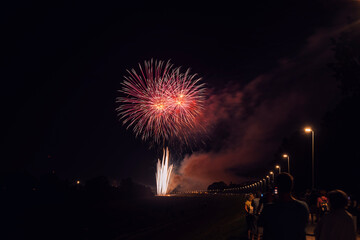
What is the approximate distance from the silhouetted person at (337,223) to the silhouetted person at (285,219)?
1.17 meters

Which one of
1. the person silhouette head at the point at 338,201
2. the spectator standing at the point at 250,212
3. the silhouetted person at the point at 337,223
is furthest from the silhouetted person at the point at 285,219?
the spectator standing at the point at 250,212

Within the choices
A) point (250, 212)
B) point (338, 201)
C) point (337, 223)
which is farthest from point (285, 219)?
point (250, 212)

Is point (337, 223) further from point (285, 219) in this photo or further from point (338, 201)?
point (285, 219)

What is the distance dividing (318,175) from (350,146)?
58.6 feet

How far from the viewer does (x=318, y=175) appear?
8219 centimetres

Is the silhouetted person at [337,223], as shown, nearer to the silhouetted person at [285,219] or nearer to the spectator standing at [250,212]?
the silhouetted person at [285,219]

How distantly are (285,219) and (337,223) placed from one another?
1461 millimetres

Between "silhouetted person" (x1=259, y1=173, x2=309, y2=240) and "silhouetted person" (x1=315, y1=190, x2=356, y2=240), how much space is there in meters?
1.17

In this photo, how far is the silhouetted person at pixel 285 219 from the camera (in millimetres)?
4699

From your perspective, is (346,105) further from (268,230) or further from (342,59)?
(268,230)

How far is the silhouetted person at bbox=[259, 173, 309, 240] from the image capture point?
470cm

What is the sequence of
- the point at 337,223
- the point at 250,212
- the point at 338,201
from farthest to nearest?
the point at 250,212 < the point at 338,201 < the point at 337,223

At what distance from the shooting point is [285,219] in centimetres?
473

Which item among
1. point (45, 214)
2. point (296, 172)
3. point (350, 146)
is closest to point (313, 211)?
point (350, 146)
